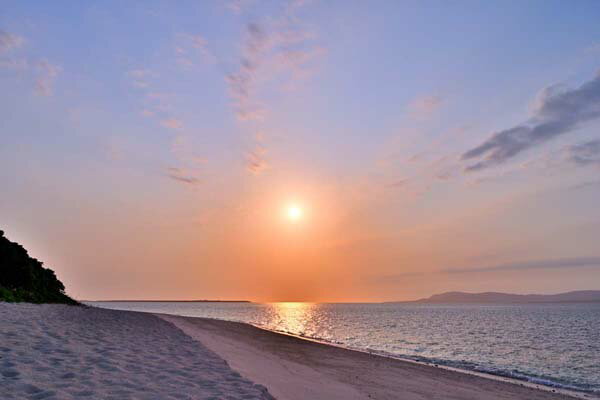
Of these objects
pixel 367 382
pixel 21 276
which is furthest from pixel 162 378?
pixel 21 276

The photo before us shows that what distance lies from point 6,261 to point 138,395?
37521 mm

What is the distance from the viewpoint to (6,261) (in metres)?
36.7

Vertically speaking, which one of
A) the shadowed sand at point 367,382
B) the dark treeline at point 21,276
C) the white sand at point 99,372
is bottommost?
the shadowed sand at point 367,382

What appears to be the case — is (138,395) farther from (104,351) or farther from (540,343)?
(540,343)

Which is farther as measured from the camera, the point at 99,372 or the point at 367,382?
the point at 367,382

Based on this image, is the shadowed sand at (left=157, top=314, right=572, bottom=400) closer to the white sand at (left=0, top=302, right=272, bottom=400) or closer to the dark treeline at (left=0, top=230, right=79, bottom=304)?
the white sand at (left=0, top=302, right=272, bottom=400)

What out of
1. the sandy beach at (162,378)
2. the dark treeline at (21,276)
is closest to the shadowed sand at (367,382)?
the sandy beach at (162,378)

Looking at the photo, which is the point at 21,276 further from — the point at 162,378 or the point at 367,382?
the point at 162,378

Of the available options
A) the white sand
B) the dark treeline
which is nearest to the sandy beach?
the white sand

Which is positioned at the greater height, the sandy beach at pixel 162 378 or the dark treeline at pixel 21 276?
the dark treeline at pixel 21 276

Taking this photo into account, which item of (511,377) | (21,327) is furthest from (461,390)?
(21,327)

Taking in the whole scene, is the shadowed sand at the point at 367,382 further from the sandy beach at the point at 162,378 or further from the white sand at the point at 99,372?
the white sand at the point at 99,372

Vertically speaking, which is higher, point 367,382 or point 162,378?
point 162,378

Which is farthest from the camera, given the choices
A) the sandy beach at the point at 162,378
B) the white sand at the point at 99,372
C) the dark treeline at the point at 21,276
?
the dark treeline at the point at 21,276
